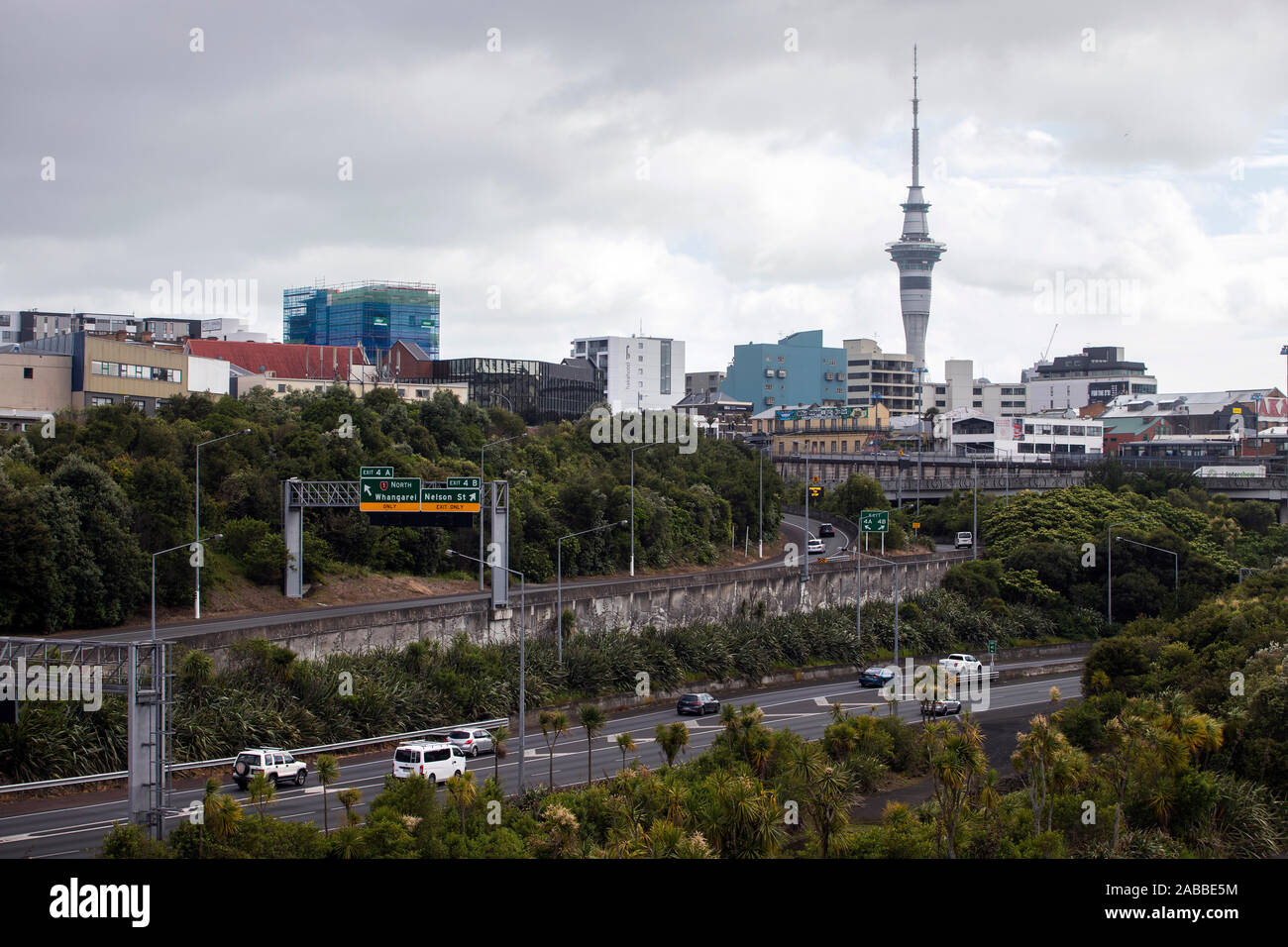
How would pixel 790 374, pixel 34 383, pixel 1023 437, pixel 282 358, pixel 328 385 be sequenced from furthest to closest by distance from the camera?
pixel 790 374
pixel 1023 437
pixel 282 358
pixel 328 385
pixel 34 383

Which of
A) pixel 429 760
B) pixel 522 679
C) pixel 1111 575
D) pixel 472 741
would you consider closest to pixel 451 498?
pixel 472 741

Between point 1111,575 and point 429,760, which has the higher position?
point 1111,575

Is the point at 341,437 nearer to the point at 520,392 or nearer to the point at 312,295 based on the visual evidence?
the point at 520,392

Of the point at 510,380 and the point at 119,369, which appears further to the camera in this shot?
the point at 510,380

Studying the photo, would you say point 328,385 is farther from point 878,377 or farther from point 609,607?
point 878,377

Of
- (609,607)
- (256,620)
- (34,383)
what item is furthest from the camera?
(34,383)

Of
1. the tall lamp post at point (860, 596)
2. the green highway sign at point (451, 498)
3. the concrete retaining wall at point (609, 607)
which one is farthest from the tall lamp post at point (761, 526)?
the green highway sign at point (451, 498)

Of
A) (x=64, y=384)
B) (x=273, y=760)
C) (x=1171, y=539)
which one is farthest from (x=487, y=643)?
(x=1171, y=539)
